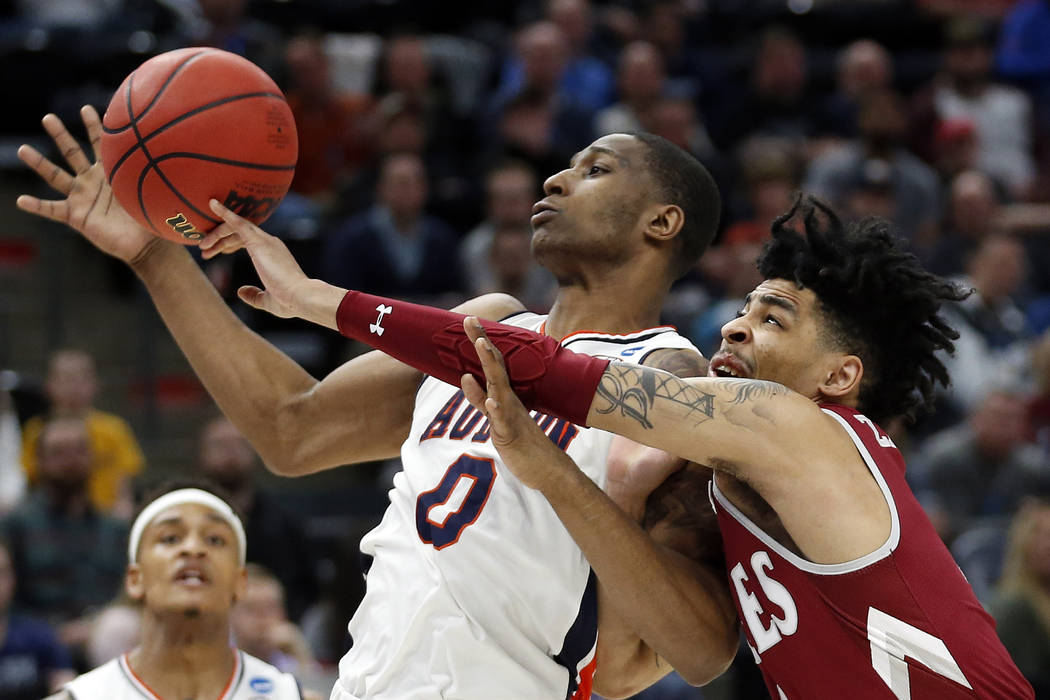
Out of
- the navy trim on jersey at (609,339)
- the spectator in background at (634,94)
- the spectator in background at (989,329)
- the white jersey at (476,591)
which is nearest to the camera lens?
the white jersey at (476,591)

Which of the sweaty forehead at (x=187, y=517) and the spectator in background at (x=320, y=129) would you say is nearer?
the sweaty forehead at (x=187, y=517)

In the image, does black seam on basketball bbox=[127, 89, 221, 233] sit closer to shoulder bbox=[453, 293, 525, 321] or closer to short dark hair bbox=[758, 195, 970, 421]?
shoulder bbox=[453, 293, 525, 321]

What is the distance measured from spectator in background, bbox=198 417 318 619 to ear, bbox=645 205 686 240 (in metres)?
3.79

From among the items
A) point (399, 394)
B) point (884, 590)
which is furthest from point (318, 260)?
point (884, 590)

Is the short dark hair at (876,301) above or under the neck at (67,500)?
above

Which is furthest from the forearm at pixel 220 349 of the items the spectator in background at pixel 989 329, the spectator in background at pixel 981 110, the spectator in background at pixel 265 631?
the spectator in background at pixel 981 110

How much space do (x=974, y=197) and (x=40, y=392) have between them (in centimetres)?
564

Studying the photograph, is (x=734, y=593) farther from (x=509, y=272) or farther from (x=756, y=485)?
(x=509, y=272)

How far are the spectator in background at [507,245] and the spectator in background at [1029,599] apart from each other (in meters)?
2.64

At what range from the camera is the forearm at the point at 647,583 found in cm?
311

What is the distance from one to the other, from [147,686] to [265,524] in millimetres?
2809

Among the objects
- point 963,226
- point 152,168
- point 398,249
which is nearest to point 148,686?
point 152,168

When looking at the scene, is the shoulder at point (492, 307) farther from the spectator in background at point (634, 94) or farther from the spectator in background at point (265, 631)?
the spectator in background at point (634, 94)

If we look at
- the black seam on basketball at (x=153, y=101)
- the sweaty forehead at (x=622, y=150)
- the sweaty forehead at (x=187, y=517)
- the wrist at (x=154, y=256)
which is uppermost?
the black seam on basketball at (x=153, y=101)
